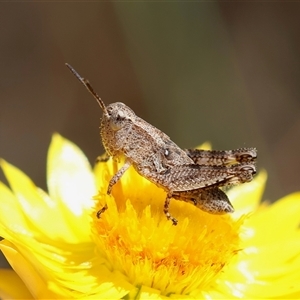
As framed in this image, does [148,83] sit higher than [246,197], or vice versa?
[148,83]

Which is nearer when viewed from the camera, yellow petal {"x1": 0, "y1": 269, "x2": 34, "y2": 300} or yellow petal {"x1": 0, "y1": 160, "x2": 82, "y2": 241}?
yellow petal {"x1": 0, "y1": 269, "x2": 34, "y2": 300}

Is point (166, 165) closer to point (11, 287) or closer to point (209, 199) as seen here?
point (209, 199)

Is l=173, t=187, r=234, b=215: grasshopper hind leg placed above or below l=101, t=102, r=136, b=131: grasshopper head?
below

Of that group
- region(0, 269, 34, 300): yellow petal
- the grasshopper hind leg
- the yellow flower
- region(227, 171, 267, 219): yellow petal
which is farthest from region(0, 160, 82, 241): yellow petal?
region(227, 171, 267, 219): yellow petal

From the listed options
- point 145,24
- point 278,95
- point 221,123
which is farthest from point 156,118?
point 278,95

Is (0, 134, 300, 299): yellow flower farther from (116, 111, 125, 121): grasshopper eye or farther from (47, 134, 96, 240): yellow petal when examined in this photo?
(116, 111, 125, 121): grasshopper eye

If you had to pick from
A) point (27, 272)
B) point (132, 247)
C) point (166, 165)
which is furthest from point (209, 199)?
point (27, 272)

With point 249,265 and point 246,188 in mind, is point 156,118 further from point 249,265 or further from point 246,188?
point 249,265
